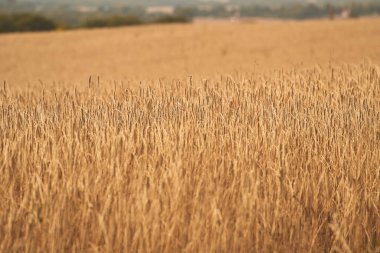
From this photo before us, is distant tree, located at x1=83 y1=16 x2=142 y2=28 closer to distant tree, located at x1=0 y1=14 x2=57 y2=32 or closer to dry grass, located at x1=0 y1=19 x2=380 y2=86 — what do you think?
distant tree, located at x1=0 y1=14 x2=57 y2=32

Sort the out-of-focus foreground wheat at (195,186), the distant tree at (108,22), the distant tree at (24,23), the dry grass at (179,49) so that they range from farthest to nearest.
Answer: the distant tree at (108,22) → the distant tree at (24,23) → the dry grass at (179,49) → the out-of-focus foreground wheat at (195,186)

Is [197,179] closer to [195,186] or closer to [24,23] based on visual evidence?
[195,186]

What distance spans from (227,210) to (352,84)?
145 inches

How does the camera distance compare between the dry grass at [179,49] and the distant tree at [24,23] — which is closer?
the dry grass at [179,49]

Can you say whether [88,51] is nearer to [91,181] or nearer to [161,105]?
[161,105]

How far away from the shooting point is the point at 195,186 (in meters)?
3.46

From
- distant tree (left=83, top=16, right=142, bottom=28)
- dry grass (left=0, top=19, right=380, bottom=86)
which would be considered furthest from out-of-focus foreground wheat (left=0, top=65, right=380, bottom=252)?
distant tree (left=83, top=16, right=142, bottom=28)

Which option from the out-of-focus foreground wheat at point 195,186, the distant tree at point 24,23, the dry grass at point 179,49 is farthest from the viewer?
the distant tree at point 24,23

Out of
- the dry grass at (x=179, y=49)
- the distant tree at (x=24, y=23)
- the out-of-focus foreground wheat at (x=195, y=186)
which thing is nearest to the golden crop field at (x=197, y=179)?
the out-of-focus foreground wheat at (x=195, y=186)

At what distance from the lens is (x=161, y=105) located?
4.96 meters

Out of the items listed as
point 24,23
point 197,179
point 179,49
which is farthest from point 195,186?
point 24,23

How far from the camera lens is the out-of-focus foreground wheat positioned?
3096 mm

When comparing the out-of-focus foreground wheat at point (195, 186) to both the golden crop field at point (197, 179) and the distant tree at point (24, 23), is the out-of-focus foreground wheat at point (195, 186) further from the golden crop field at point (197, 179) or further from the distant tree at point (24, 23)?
the distant tree at point (24, 23)

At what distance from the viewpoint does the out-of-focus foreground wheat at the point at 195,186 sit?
310 cm
